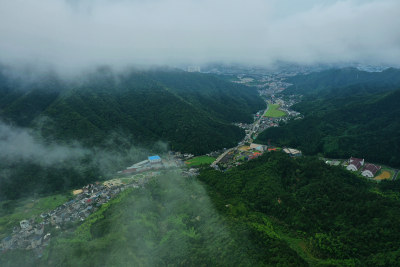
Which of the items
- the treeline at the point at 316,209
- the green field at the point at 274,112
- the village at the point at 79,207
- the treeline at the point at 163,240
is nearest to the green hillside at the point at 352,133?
the treeline at the point at 316,209

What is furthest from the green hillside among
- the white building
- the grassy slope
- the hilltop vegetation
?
the grassy slope

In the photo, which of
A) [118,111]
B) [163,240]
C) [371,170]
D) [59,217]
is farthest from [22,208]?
[371,170]

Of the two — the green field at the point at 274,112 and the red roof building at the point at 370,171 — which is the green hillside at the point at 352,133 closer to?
the red roof building at the point at 370,171

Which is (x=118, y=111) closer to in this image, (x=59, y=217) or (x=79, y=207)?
(x=79, y=207)

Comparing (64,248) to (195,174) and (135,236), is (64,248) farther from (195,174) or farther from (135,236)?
(195,174)

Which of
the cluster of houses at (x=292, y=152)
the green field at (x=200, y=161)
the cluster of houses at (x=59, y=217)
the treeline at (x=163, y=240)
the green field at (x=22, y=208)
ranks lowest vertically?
the green field at (x=22, y=208)

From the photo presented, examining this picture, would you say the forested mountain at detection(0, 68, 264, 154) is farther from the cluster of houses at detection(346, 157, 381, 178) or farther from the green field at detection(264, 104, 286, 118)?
the cluster of houses at detection(346, 157, 381, 178)
